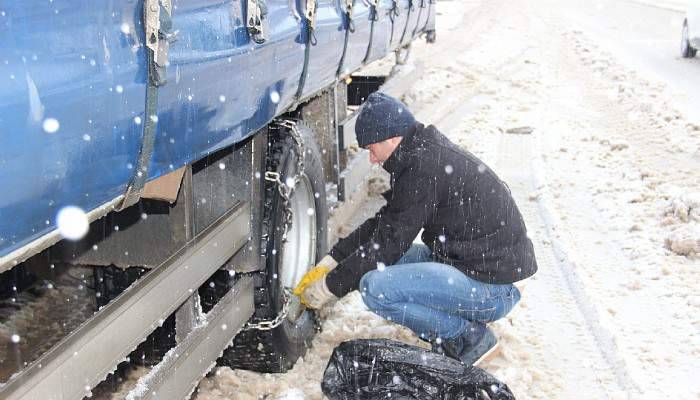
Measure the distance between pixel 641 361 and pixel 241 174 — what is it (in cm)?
227

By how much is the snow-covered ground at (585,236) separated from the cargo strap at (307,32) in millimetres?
1440

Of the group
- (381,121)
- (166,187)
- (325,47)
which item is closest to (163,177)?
(166,187)

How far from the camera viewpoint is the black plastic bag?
3.14m

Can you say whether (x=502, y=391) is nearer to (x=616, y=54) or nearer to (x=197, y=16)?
(x=197, y=16)

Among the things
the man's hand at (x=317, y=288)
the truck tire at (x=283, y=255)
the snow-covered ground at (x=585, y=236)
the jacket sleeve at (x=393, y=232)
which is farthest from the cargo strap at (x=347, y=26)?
the snow-covered ground at (x=585, y=236)

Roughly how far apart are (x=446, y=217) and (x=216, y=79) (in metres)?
1.58

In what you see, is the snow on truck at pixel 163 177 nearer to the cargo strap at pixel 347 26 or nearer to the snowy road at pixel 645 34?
the cargo strap at pixel 347 26

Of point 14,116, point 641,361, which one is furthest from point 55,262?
point 641,361

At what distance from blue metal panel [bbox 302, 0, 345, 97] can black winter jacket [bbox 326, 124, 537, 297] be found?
1.83ft

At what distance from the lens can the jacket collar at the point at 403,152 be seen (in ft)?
11.2

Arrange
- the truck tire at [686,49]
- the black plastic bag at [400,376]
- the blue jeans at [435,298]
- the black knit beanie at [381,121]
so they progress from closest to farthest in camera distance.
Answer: the black plastic bag at [400,376]
the black knit beanie at [381,121]
the blue jeans at [435,298]
the truck tire at [686,49]

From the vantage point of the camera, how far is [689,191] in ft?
20.7

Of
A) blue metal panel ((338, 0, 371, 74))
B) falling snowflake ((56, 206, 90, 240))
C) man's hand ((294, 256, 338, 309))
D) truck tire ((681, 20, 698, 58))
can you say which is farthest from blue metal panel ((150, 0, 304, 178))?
truck tire ((681, 20, 698, 58))

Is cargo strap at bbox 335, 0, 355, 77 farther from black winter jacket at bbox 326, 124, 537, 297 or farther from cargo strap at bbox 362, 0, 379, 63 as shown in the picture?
black winter jacket at bbox 326, 124, 537, 297
